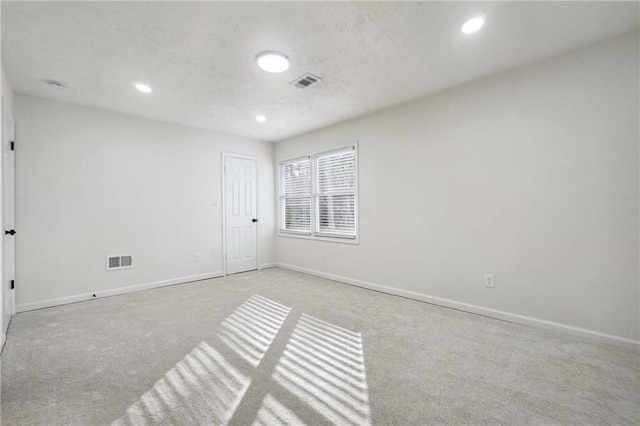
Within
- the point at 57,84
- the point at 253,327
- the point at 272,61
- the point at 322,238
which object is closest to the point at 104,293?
the point at 253,327

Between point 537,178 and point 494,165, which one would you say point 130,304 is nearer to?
point 494,165

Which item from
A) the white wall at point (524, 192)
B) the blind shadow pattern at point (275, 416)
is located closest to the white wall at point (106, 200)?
the white wall at point (524, 192)

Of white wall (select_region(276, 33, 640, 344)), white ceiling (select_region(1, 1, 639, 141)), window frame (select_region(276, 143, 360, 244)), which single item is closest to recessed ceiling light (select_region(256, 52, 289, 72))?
white ceiling (select_region(1, 1, 639, 141))

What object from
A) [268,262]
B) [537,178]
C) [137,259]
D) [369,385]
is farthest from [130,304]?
[537,178]

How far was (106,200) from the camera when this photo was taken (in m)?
3.90

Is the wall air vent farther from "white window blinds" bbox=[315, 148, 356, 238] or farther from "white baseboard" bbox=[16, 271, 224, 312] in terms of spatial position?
"white window blinds" bbox=[315, 148, 356, 238]

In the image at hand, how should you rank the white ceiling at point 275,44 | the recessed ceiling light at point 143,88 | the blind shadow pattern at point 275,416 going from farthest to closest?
the recessed ceiling light at point 143,88 → the white ceiling at point 275,44 → the blind shadow pattern at point 275,416

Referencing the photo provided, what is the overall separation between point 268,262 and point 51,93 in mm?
3968

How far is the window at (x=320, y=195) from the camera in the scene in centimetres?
452

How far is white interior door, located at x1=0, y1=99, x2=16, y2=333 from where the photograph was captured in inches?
112

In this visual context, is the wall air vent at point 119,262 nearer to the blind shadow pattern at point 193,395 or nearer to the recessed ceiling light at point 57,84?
the recessed ceiling light at point 57,84

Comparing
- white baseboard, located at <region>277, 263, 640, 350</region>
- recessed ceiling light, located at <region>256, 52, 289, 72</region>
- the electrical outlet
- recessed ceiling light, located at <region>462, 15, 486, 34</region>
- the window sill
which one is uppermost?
recessed ceiling light, located at <region>462, 15, 486, 34</region>

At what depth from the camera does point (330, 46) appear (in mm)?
2436

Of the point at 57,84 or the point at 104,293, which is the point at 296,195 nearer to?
the point at 104,293
